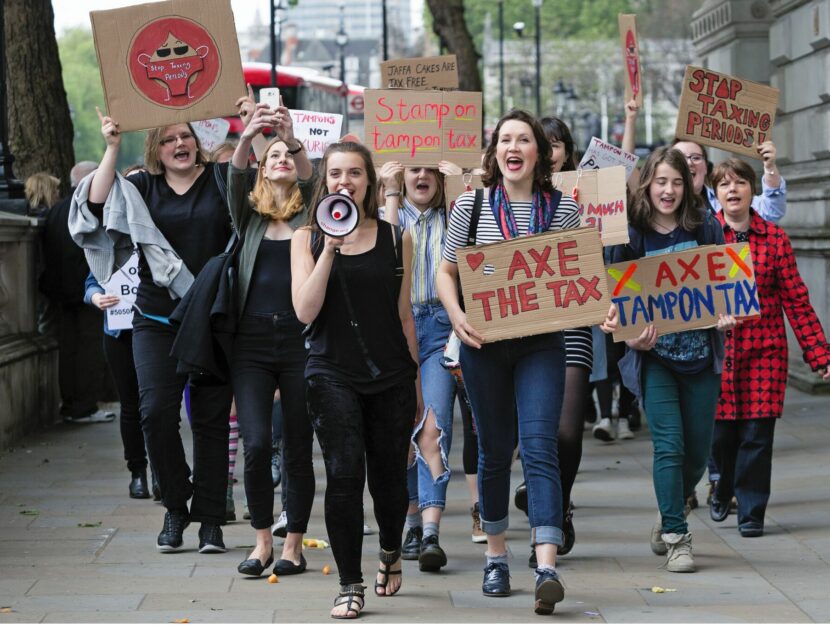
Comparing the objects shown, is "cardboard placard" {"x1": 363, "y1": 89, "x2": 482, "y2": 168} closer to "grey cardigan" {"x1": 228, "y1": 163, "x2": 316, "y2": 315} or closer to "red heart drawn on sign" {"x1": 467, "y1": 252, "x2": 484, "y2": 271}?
"grey cardigan" {"x1": 228, "y1": 163, "x2": 316, "y2": 315}

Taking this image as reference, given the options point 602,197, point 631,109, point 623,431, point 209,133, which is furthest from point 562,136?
point 209,133

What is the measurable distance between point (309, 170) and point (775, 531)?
2981 millimetres

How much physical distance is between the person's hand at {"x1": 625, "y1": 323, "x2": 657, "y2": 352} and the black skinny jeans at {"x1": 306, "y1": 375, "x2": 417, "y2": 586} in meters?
1.22

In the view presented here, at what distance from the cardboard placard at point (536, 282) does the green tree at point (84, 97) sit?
9051 centimetres

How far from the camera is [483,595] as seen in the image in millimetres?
6535

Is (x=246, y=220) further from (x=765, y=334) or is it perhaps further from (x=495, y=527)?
(x=765, y=334)

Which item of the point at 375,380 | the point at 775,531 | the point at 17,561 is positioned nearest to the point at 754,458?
the point at 775,531

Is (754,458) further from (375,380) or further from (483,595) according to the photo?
(375,380)

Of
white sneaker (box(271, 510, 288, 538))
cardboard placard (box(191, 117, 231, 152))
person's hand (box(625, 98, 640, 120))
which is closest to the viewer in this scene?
white sneaker (box(271, 510, 288, 538))

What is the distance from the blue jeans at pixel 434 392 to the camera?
24.2 feet

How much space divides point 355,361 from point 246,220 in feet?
4.16

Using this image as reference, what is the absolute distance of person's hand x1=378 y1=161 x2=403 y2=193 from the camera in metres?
7.92

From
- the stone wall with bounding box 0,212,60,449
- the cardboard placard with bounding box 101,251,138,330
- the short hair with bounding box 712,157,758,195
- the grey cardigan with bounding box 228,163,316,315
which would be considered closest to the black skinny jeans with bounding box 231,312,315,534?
the grey cardigan with bounding box 228,163,316,315

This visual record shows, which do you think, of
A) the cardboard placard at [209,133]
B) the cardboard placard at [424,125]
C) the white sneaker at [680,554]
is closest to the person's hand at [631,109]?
the cardboard placard at [424,125]
